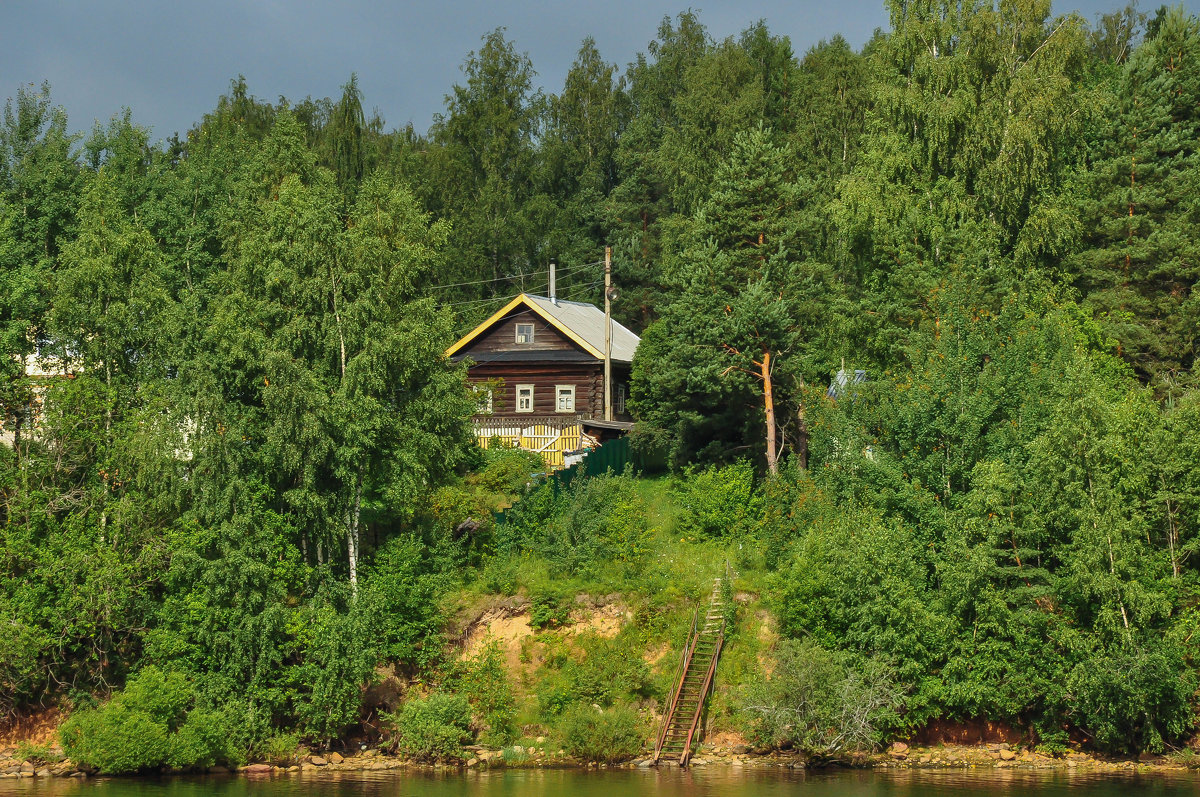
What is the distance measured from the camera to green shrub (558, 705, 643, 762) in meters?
26.1

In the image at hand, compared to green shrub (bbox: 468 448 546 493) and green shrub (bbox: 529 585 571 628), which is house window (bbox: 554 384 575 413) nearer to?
green shrub (bbox: 468 448 546 493)

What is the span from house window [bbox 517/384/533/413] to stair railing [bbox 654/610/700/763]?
20707 millimetres

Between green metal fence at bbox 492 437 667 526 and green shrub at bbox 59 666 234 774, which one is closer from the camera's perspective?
green shrub at bbox 59 666 234 774

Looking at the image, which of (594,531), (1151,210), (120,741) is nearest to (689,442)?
(594,531)

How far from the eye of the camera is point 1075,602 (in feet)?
85.2

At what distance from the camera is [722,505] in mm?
32219

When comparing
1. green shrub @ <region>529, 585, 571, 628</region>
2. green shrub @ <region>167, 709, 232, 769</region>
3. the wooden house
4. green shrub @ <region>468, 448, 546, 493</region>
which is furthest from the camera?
the wooden house

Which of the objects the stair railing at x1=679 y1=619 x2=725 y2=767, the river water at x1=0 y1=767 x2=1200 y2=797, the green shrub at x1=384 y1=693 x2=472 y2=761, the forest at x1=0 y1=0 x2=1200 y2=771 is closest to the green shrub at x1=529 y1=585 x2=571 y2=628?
the forest at x1=0 y1=0 x2=1200 y2=771

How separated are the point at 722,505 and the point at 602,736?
8397 millimetres

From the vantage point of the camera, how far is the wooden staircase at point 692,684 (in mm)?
26266

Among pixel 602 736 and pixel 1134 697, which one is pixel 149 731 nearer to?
pixel 602 736

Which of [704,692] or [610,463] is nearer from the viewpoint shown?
[704,692]

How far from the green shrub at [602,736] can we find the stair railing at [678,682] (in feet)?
1.73

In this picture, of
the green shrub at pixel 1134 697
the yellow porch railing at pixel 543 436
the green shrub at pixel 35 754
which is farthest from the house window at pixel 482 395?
the green shrub at pixel 1134 697
